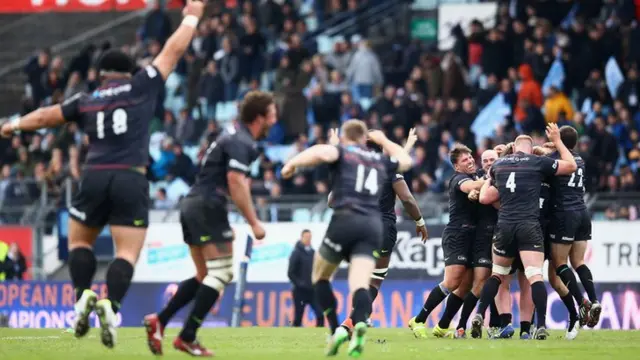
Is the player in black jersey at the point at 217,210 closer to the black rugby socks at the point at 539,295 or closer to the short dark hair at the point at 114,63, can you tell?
the short dark hair at the point at 114,63

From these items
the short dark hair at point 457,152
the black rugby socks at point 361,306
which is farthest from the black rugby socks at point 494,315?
the black rugby socks at point 361,306

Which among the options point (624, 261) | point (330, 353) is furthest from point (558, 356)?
point (624, 261)

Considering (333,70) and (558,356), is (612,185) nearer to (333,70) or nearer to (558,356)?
(333,70)

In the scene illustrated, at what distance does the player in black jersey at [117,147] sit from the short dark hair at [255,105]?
0.82 meters

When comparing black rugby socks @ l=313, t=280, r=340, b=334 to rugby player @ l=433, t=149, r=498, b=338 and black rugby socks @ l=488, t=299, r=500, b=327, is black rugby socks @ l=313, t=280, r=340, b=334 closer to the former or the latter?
rugby player @ l=433, t=149, r=498, b=338

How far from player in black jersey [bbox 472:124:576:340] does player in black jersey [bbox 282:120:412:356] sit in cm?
386

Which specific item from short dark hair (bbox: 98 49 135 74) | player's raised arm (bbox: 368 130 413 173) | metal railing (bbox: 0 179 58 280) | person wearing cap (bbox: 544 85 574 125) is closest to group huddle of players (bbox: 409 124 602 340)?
player's raised arm (bbox: 368 130 413 173)

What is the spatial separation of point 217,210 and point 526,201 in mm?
5450

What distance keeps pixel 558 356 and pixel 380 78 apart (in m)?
20.2

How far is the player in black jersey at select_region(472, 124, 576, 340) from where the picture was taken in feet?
56.7

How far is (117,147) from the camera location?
1316cm

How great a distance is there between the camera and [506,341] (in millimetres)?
16922

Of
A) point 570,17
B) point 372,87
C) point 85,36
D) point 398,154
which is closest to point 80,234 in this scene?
point 398,154

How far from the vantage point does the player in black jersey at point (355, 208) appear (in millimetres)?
13359
